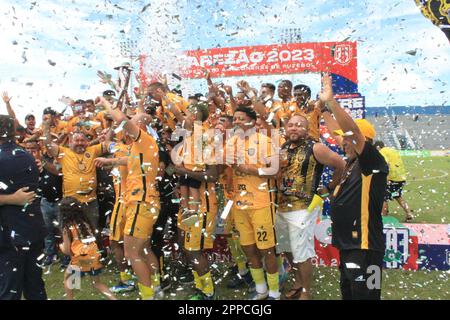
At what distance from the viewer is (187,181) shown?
4.60 m

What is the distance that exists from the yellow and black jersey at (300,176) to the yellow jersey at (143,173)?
1.49m

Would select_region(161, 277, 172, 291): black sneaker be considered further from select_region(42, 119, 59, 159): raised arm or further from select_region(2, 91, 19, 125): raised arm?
select_region(2, 91, 19, 125): raised arm

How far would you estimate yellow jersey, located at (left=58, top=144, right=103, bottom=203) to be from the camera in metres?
5.45

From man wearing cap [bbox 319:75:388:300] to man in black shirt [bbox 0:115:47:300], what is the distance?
2862 mm

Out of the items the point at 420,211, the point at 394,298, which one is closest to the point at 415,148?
the point at 420,211

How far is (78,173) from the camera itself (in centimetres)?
545

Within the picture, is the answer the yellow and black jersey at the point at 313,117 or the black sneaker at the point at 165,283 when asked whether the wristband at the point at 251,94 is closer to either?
the yellow and black jersey at the point at 313,117

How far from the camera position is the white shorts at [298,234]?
4223 mm

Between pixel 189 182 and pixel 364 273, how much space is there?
2.32 meters

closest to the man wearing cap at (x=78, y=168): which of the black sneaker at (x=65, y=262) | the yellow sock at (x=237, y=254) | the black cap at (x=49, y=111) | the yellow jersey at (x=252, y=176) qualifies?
the black cap at (x=49, y=111)

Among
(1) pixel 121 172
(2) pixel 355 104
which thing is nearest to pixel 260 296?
(1) pixel 121 172
